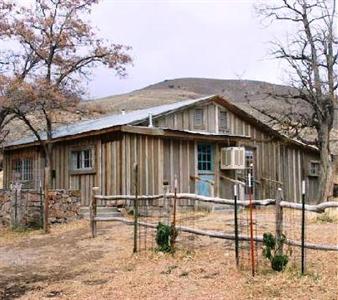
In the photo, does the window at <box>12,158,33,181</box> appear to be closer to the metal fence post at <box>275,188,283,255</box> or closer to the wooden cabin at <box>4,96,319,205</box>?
the wooden cabin at <box>4,96,319,205</box>

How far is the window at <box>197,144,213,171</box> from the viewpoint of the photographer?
18.8 meters

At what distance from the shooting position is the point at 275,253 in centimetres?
786

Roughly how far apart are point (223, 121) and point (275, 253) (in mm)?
12652

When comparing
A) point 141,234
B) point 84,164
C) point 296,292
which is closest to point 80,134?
point 84,164

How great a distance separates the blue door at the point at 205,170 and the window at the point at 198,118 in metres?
0.83

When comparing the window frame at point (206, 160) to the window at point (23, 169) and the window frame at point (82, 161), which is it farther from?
the window at point (23, 169)

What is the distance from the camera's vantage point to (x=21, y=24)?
64.7 ft

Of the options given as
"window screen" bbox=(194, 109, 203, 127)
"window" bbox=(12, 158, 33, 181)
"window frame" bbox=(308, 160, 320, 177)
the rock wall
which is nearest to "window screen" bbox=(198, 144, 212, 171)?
"window screen" bbox=(194, 109, 203, 127)

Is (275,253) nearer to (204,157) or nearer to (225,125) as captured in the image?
(204,157)

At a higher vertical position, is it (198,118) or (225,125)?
(198,118)

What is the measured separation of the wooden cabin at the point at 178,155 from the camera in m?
16.9

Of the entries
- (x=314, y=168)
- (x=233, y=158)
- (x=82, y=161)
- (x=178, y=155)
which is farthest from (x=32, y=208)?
(x=314, y=168)

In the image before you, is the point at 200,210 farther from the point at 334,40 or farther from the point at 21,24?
the point at 21,24

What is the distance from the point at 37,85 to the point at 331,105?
430 inches
